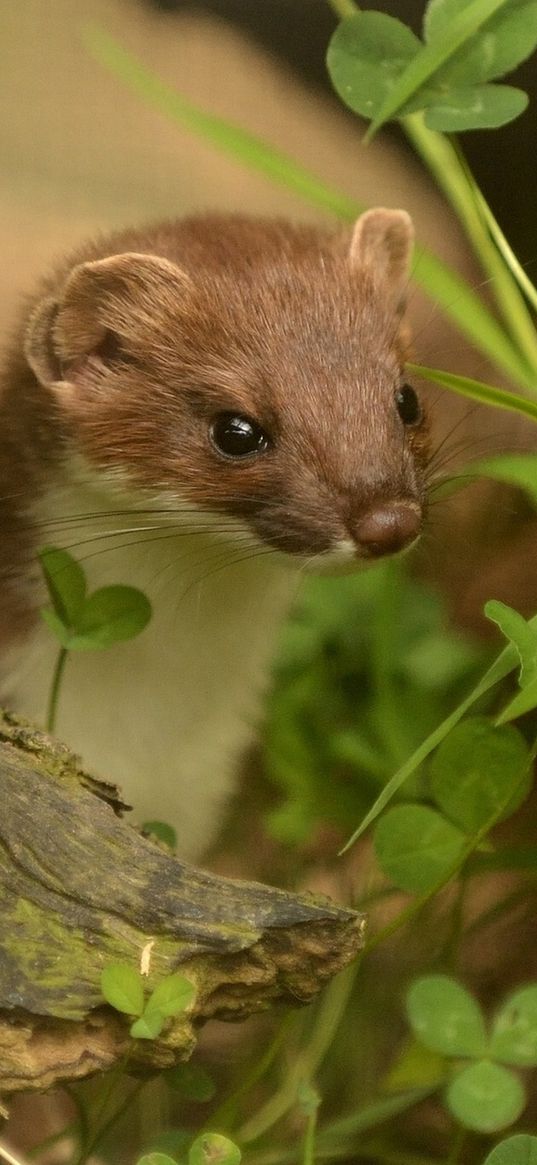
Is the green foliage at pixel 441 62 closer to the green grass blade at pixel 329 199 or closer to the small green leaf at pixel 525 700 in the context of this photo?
the green grass blade at pixel 329 199

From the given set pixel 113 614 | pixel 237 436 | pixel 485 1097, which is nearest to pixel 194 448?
pixel 237 436

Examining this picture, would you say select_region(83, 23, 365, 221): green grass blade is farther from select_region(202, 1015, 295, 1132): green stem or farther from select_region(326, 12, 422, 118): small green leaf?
select_region(202, 1015, 295, 1132): green stem

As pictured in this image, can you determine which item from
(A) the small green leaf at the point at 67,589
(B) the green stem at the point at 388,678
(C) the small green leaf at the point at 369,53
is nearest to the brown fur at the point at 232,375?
(A) the small green leaf at the point at 67,589

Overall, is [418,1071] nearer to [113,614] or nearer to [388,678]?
[113,614]

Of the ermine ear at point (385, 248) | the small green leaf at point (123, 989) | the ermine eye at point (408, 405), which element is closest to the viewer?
the small green leaf at point (123, 989)

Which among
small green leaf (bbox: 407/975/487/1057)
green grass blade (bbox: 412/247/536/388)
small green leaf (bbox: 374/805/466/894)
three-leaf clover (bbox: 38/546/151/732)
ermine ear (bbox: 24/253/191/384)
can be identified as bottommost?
small green leaf (bbox: 407/975/487/1057)

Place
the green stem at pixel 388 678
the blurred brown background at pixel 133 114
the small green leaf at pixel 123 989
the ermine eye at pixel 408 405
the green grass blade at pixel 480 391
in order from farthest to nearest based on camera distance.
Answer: the blurred brown background at pixel 133 114, the green stem at pixel 388 678, the ermine eye at pixel 408 405, the green grass blade at pixel 480 391, the small green leaf at pixel 123 989

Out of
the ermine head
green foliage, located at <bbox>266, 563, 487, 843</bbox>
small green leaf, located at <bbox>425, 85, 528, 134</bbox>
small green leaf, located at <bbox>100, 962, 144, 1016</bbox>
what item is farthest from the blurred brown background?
small green leaf, located at <bbox>100, 962, 144, 1016</bbox>
